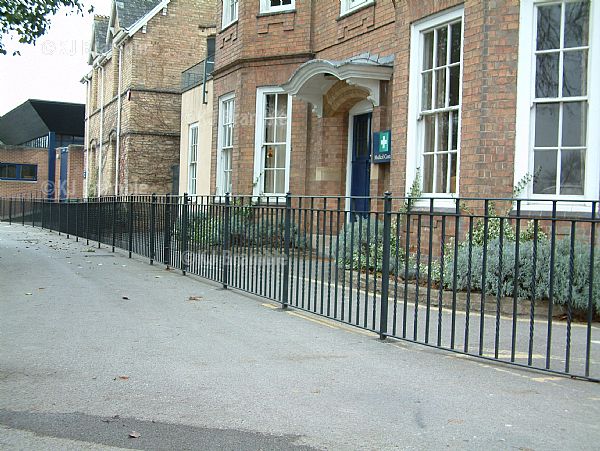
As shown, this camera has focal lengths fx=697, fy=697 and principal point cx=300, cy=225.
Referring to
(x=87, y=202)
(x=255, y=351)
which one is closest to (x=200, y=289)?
(x=255, y=351)

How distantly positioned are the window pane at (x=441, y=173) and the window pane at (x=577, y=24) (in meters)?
2.60

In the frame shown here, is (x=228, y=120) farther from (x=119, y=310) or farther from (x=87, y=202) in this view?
(x=119, y=310)

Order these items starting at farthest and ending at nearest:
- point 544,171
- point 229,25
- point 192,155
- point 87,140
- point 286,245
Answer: point 87,140
point 192,155
point 229,25
point 544,171
point 286,245

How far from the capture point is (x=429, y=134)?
39.0ft

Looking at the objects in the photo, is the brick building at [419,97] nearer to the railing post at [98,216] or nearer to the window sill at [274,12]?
the window sill at [274,12]

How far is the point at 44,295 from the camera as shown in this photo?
1043cm

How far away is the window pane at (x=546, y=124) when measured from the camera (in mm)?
9914

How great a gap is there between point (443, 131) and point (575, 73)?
237 cm

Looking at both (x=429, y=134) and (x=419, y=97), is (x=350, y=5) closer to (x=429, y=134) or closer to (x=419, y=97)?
(x=419, y=97)

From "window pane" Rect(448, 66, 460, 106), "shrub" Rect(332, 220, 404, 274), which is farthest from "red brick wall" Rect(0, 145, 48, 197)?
"shrub" Rect(332, 220, 404, 274)

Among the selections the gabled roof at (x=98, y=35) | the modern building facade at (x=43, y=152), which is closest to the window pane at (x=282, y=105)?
the gabled roof at (x=98, y=35)

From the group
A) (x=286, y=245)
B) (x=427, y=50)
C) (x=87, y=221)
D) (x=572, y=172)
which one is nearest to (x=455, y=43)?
(x=427, y=50)

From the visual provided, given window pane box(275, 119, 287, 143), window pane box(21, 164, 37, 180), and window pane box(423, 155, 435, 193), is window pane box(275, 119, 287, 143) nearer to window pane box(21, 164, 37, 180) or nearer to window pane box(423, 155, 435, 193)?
window pane box(423, 155, 435, 193)

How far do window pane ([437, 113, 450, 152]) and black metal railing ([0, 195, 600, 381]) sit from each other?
36.7 inches
